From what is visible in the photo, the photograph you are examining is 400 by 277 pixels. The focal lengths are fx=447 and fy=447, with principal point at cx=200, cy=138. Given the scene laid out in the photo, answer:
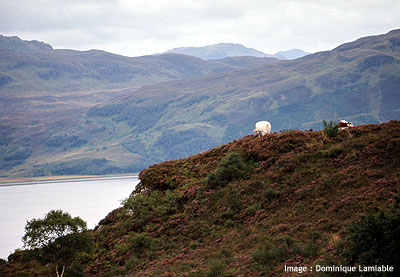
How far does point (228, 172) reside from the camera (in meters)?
32.0

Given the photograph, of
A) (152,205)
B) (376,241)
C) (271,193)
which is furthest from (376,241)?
(152,205)

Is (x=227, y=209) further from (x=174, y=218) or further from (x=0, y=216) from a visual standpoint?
(x=0, y=216)

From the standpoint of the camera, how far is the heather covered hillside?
60.6ft

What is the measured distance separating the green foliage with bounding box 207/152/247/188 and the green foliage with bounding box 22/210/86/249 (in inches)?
384

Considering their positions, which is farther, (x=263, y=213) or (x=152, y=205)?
(x=152, y=205)

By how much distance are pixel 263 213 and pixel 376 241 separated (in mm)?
11085

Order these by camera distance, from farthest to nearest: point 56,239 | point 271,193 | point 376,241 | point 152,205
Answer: point 152,205, point 56,239, point 271,193, point 376,241

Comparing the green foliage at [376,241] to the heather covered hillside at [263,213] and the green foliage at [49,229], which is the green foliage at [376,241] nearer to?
the heather covered hillside at [263,213]

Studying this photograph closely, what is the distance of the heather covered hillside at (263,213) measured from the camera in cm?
1847

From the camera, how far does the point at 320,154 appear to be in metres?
29.3

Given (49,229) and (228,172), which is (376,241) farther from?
(49,229)

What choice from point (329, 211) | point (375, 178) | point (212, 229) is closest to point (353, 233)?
point (329, 211)

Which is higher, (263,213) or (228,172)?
(228,172)

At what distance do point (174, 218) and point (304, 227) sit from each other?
448 inches
